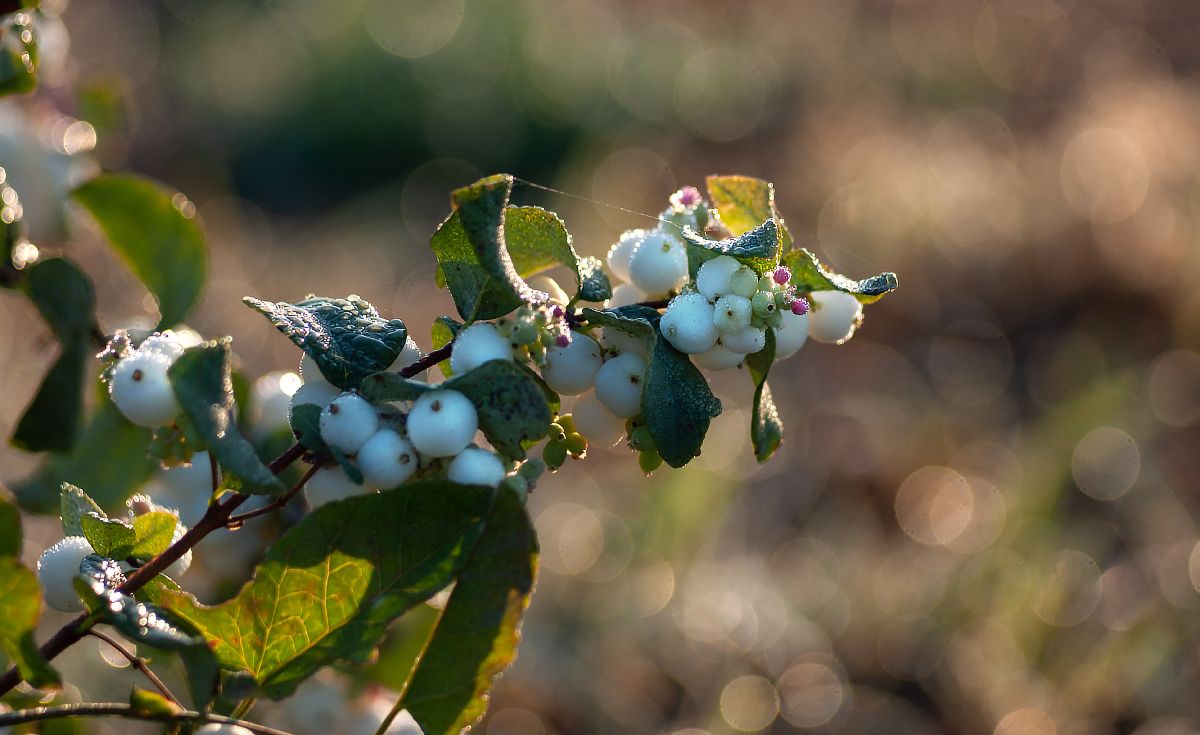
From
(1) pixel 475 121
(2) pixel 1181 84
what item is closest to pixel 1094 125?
(2) pixel 1181 84

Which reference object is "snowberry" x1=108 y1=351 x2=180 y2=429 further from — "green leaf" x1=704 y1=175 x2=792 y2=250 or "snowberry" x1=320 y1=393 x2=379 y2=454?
"green leaf" x1=704 y1=175 x2=792 y2=250

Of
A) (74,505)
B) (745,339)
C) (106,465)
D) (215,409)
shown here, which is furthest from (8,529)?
(745,339)

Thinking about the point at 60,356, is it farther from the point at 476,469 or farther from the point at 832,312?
the point at 832,312

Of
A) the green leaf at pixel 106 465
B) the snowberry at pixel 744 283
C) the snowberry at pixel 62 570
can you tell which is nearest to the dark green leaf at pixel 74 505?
the snowberry at pixel 62 570

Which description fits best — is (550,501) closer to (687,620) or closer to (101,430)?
(687,620)

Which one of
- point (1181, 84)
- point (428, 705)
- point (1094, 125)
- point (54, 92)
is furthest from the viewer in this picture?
point (1181, 84)

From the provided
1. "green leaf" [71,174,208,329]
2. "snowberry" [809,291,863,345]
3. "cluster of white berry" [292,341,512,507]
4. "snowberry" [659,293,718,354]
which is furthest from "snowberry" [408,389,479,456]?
"green leaf" [71,174,208,329]
